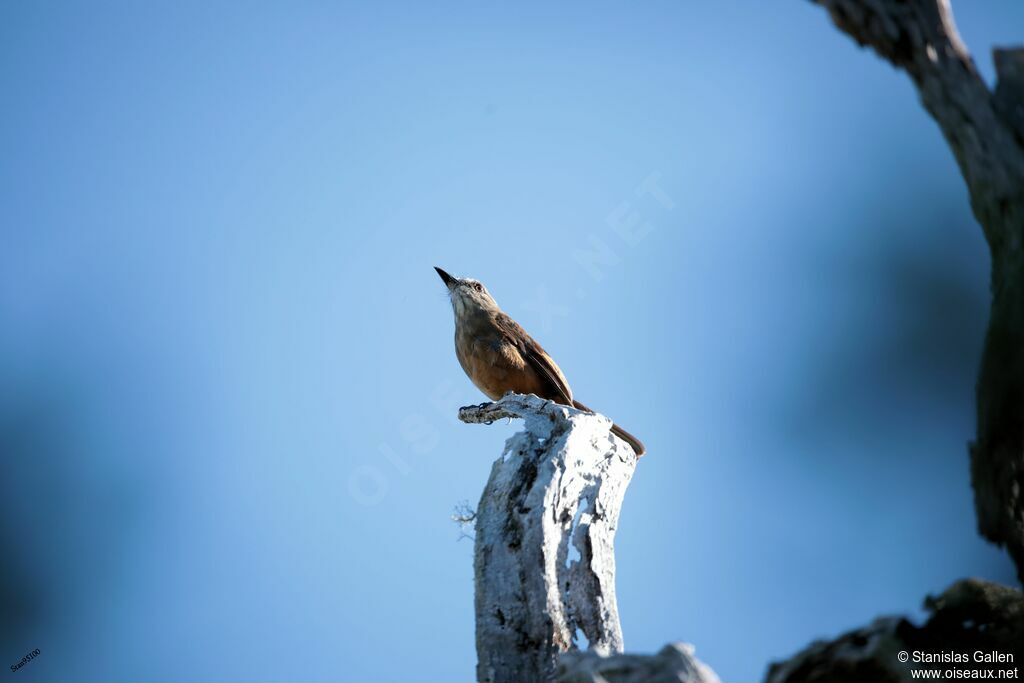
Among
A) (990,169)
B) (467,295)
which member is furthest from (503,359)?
(990,169)

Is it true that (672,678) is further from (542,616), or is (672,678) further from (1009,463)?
(1009,463)

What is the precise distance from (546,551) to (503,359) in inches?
121

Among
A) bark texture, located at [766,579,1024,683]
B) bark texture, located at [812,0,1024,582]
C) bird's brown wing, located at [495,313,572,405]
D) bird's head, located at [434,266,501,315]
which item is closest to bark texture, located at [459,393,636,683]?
bark texture, located at [766,579,1024,683]

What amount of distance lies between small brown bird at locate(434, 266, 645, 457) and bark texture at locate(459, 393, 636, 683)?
7.57ft

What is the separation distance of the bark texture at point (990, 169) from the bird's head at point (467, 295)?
443 centimetres

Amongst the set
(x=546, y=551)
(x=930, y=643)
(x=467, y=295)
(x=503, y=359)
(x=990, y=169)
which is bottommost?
(x=930, y=643)

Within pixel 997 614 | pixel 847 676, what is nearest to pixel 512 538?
pixel 847 676

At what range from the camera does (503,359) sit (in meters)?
6.35

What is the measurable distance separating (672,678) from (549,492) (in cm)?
119

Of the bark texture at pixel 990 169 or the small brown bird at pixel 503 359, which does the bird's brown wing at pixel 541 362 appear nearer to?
the small brown bird at pixel 503 359

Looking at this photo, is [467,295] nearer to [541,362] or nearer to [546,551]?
[541,362]

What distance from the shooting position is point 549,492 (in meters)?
3.53

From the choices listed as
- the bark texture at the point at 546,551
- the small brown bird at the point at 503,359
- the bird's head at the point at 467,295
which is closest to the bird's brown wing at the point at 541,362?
the small brown bird at the point at 503,359

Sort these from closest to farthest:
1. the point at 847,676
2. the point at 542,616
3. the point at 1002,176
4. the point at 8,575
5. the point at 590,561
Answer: the point at 847,676 → the point at 1002,176 → the point at 542,616 → the point at 590,561 → the point at 8,575
